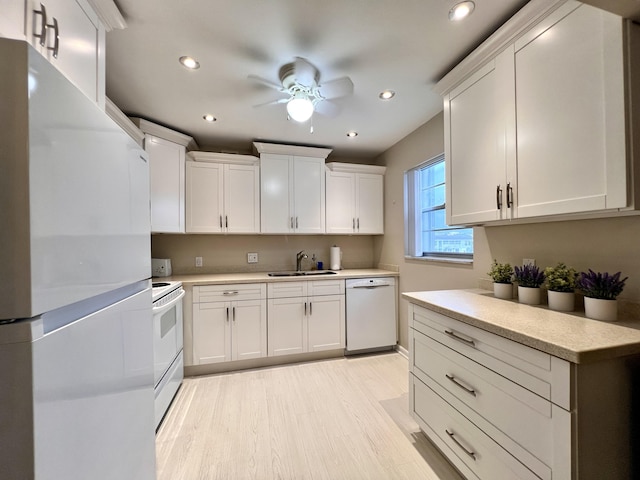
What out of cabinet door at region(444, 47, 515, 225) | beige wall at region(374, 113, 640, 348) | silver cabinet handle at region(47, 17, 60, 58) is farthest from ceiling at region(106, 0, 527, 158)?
beige wall at region(374, 113, 640, 348)

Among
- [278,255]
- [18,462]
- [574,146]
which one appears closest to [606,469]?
[574,146]

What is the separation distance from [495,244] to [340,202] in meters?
1.81

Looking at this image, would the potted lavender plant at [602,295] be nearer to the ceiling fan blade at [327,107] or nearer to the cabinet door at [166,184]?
the ceiling fan blade at [327,107]

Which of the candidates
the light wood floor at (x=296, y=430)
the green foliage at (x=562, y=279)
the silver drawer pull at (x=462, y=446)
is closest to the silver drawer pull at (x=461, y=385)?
the silver drawer pull at (x=462, y=446)

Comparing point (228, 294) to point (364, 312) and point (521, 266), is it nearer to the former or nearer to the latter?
point (364, 312)

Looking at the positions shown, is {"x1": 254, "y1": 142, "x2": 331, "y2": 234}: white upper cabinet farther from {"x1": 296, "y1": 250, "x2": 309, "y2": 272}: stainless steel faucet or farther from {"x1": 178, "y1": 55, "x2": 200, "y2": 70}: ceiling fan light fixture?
{"x1": 178, "y1": 55, "x2": 200, "y2": 70}: ceiling fan light fixture

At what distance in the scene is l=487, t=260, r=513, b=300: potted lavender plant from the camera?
1.60 m

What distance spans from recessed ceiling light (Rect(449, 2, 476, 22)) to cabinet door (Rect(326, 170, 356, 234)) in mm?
1990

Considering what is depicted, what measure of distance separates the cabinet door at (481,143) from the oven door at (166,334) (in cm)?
222

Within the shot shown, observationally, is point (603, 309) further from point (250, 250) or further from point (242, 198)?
point (250, 250)

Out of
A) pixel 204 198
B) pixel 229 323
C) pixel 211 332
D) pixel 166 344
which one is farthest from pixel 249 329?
pixel 204 198

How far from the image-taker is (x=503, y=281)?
1.64 m

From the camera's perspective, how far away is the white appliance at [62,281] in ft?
1.46

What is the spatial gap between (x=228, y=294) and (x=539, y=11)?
2.89 metres
